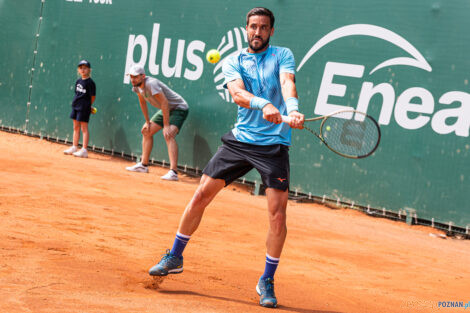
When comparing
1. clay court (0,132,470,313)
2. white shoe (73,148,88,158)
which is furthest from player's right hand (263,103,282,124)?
white shoe (73,148,88,158)

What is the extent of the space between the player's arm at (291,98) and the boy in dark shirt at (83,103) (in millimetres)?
6706

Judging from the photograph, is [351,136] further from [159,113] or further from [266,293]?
[159,113]

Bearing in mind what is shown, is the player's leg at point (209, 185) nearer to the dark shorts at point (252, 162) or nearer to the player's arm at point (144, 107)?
the dark shorts at point (252, 162)

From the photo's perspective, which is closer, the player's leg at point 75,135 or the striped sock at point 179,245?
the striped sock at point 179,245

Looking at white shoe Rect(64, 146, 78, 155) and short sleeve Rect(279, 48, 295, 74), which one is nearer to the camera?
short sleeve Rect(279, 48, 295, 74)

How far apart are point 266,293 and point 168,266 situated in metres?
0.59

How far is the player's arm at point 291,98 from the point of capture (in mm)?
3152

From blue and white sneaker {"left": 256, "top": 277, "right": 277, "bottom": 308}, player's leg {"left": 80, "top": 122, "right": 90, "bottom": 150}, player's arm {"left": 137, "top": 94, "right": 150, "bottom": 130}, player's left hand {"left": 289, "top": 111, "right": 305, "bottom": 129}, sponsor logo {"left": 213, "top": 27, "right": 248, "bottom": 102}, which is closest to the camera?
player's left hand {"left": 289, "top": 111, "right": 305, "bottom": 129}

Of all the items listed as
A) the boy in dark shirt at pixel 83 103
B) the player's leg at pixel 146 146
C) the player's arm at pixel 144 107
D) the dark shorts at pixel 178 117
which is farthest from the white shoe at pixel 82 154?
the dark shorts at pixel 178 117

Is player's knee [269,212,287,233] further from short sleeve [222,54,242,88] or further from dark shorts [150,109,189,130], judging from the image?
dark shorts [150,109,189,130]

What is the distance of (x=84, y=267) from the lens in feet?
11.6

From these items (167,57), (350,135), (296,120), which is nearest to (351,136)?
(350,135)

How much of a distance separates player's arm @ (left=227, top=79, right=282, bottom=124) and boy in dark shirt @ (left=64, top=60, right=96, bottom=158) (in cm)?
653

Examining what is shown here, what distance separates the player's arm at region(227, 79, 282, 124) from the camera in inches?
125
